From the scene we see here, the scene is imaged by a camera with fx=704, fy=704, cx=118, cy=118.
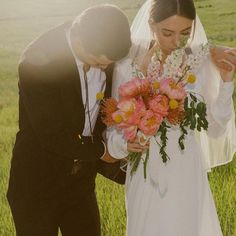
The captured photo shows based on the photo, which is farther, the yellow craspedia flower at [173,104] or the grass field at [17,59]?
the grass field at [17,59]

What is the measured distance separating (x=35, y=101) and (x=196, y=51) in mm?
956

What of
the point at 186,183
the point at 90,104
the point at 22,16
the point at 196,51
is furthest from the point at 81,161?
the point at 22,16

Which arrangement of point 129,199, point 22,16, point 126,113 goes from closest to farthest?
point 126,113, point 129,199, point 22,16

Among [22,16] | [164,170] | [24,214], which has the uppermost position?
[164,170]

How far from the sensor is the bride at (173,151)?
12.4 ft

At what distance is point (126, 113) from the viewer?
11.4 ft

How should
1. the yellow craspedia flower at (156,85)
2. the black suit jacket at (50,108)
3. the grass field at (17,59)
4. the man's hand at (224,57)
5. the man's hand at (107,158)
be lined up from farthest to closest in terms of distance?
the grass field at (17,59) → the man's hand at (107,158) → the man's hand at (224,57) → the black suit jacket at (50,108) → the yellow craspedia flower at (156,85)

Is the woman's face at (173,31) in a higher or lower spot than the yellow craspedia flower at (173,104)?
higher

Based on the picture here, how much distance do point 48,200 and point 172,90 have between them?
0.98 metres

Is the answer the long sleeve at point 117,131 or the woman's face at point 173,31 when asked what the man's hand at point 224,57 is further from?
the long sleeve at point 117,131

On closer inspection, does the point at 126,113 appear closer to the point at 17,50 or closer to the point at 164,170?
the point at 164,170

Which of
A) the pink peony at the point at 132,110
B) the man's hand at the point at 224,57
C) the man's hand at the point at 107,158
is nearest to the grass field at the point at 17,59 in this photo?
the man's hand at the point at 107,158

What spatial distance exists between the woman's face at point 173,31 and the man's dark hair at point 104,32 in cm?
41

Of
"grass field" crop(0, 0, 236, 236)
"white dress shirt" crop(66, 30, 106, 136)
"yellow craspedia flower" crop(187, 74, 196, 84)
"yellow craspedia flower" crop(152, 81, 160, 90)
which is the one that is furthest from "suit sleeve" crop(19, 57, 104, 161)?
"grass field" crop(0, 0, 236, 236)
